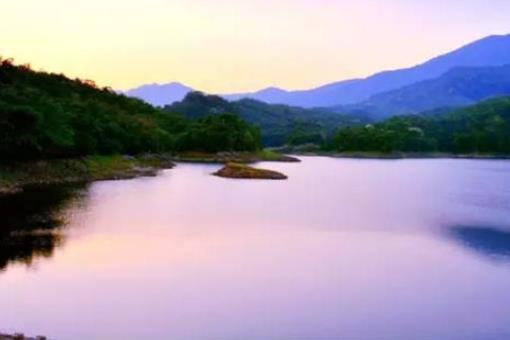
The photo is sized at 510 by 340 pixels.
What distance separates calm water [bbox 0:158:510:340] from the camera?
18688 mm

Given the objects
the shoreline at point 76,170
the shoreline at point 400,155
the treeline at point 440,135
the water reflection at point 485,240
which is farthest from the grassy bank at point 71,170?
the treeline at point 440,135

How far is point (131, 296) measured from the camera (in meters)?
21.0

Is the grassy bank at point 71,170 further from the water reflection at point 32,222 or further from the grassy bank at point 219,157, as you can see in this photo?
the grassy bank at point 219,157

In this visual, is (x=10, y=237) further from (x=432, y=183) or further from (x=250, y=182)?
(x=432, y=183)

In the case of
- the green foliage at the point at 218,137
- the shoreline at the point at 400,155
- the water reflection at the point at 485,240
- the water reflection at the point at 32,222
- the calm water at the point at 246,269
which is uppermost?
the green foliage at the point at 218,137

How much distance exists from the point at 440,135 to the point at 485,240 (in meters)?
139

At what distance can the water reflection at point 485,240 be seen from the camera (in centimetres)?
3186

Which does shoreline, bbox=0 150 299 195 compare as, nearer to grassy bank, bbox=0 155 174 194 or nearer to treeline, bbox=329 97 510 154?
grassy bank, bbox=0 155 174 194

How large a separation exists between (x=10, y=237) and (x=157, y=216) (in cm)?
1261

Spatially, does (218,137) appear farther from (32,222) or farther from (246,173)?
(32,222)

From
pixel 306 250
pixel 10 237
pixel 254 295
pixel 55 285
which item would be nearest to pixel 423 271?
pixel 306 250

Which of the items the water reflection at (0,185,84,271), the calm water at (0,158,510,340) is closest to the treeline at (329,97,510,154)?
the calm water at (0,158,510,340)

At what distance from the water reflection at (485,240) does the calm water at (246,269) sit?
0.49ft

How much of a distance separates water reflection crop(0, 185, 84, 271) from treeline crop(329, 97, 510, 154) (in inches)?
4505
